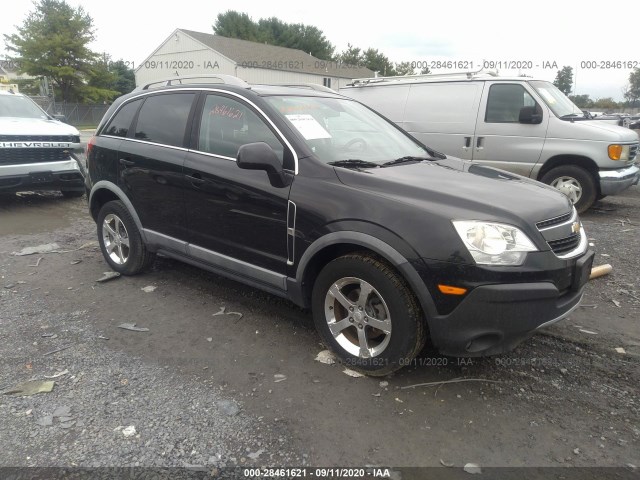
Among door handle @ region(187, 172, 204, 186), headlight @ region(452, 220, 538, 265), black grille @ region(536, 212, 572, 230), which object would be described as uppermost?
door handle @ region(187, 172, 204, 186)

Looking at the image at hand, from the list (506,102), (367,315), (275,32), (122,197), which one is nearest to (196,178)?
(122,197)

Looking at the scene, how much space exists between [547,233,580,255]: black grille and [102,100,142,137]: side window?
382cm

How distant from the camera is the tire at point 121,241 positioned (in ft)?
15.0

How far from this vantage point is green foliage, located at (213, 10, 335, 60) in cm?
6322

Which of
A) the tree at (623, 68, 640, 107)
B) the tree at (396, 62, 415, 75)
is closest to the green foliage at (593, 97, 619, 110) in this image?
the tree at (623, 68, 640, 107)

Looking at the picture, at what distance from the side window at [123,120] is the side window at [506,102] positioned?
5.39m

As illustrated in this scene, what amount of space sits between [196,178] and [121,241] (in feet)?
4.83

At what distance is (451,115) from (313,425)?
21.2 feet

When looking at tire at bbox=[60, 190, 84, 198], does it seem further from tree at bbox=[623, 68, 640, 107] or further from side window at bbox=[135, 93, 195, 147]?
tree at bbox=[623, 68, 640, 107]

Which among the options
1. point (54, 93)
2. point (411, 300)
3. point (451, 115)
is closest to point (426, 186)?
point (411, 300)

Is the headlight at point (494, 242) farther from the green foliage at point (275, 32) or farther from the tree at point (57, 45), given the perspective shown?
the green foliage at point (275, 32)

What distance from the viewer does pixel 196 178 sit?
12.4 feet

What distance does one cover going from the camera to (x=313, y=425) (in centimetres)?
262

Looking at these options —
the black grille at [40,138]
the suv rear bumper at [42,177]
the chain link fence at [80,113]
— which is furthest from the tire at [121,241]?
the chain link fence at [80,113]
